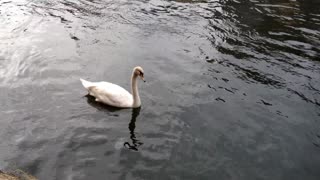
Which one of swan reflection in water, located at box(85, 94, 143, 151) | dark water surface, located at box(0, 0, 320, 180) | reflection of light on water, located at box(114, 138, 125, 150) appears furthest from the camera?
swan reflection in water, located at box(85, 94, 143, 151)

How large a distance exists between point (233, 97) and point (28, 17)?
988 cm

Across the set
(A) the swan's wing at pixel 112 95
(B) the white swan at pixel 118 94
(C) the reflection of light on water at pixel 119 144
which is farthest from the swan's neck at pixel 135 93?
(C) the reflection of light on water at pixel 119 144

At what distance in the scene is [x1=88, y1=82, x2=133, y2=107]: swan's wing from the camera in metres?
11.5

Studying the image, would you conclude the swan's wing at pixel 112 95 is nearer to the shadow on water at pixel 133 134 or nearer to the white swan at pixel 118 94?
the white swan at pixel 118 94

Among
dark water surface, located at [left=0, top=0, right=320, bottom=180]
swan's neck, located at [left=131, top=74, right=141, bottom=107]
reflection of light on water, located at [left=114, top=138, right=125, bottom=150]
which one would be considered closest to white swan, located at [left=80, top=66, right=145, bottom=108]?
swan's neck, located at [left=131, top=74, right=141, bottom=107]

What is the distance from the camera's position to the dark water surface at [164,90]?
9344mm

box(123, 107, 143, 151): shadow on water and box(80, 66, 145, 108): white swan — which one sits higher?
box(80, 66, 145, 108): white swan

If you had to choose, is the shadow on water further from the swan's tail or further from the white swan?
the swan's tail

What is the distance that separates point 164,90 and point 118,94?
5.01 ft

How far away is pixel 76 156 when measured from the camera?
9.41m

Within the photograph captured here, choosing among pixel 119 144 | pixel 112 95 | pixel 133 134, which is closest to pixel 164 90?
pixel 112 95

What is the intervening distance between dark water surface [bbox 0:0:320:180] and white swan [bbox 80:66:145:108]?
22cm

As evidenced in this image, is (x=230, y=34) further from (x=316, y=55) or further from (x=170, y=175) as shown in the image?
(x=170, y=175)

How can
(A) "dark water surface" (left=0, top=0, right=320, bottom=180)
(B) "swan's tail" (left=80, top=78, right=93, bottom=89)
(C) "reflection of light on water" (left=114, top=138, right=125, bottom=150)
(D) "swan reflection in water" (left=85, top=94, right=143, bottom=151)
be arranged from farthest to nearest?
(B) "swan's tail" (left=80, top=78, right=93, bottom=89)
(D) "swan reflection in water" (left=85, top=94, right=143, bottom=151)
(C) "reflection of light on water" (left=114, top=138, right=125, bottom=150)
(A) "dark water surface" (left=0, top=0, right=320, bottom=180)
